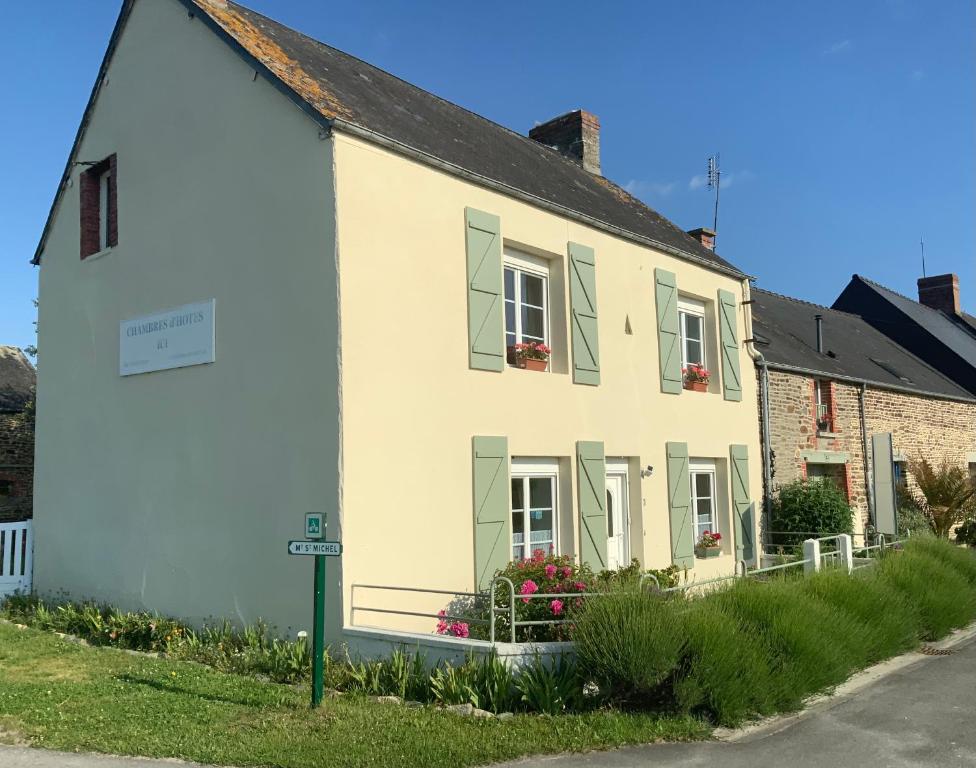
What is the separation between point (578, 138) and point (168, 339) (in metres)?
8.80

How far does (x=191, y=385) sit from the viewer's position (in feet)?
30.9

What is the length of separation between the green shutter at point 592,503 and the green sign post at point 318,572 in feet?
14.6

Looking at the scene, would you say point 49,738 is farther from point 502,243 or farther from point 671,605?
point 502,243

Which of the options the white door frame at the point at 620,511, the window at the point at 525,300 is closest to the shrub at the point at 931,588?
the white door frame at the point at 620,511

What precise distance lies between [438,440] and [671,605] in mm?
Answer: 3061

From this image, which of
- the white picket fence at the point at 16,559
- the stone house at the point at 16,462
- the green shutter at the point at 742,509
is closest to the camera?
the white picket fence at the point at 16,559

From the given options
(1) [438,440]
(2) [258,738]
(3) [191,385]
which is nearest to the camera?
(2) [258,738]

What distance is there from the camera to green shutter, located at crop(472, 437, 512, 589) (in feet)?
29.4

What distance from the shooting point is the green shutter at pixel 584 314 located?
1068cm

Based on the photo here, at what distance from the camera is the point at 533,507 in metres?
10.1

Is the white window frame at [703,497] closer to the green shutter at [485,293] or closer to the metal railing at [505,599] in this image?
the metal railing at [505,599]

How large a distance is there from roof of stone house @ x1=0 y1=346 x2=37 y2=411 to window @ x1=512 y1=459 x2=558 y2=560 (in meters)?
13.4

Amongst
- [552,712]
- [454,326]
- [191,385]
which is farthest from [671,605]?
[191,385]

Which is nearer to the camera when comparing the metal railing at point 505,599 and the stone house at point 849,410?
the metal railing at point 505,599
